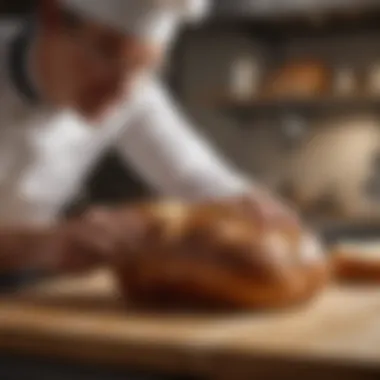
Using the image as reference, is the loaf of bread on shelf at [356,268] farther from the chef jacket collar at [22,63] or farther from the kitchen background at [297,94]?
the kitchen background at [297,94]

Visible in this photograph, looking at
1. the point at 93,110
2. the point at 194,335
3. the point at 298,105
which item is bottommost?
the point at 194,335

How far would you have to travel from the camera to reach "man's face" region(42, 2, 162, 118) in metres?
0.96

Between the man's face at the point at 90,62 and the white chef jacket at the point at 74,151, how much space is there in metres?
0.07

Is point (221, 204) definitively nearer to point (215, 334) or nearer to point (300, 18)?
point (215, 334)

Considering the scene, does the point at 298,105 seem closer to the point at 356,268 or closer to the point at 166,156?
the point at 166,156

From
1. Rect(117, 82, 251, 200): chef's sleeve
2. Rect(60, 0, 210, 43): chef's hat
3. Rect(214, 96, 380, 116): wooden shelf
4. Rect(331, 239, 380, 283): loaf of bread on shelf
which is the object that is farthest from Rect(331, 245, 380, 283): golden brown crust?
Rect(214, 96, 380, 116): wooden shelf

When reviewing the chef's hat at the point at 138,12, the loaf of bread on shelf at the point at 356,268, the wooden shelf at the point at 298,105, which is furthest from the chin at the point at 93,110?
the wooden shelf at the point at 298,105

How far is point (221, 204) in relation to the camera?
722 mm

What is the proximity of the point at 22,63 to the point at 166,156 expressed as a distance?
0.25 metres

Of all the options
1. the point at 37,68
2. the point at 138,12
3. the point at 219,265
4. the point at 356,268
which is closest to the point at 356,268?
the point at 356,268

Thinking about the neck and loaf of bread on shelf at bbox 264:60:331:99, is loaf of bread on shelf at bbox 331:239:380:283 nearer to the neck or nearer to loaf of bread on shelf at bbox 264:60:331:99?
the neck

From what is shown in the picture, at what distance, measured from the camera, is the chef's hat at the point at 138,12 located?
36.8 inches

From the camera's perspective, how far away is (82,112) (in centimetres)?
108

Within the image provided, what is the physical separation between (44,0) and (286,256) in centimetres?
48
